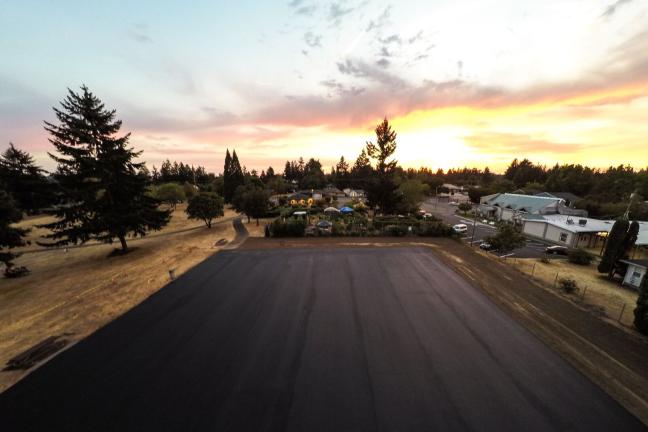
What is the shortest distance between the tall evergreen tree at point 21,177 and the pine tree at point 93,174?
103 ft

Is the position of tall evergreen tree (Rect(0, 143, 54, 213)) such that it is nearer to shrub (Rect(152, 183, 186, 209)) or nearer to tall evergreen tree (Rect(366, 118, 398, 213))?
shrub (Rect(152, 183, 186, 209))

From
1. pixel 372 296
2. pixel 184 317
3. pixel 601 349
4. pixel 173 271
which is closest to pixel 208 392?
pixel 184 317

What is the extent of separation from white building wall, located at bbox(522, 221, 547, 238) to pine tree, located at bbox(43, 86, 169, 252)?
2074 inches

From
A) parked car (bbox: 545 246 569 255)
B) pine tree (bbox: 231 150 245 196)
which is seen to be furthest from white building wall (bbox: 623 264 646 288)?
pine tree (bbox: 231 150 245 196)

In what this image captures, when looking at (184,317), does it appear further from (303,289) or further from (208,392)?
(303,289)

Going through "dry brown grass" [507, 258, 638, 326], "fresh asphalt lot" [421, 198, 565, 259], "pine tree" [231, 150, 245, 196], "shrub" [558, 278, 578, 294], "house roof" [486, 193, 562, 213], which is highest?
"pine tree" [231, 150, 245, 196]

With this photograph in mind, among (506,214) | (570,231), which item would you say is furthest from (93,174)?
(506,214)

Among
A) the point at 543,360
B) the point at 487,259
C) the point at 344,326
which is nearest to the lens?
the point at 543,360

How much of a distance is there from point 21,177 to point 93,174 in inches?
1698

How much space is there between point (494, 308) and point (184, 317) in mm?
17725

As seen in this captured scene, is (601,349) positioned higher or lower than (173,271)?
lower

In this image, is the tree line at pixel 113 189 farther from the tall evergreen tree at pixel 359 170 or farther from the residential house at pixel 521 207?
the tall evergreen tree at pixel 359 170

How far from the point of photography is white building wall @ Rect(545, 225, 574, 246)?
3056cm

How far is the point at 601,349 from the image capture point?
34.7ft
